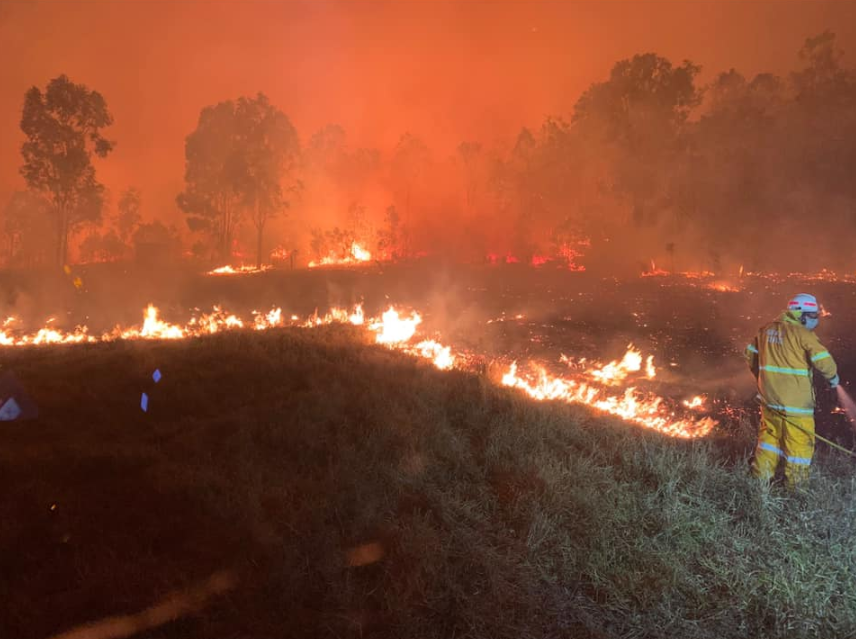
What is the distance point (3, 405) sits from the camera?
754 centimetres

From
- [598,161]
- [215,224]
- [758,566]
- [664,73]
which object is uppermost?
[664,73]

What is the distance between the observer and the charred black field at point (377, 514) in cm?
400

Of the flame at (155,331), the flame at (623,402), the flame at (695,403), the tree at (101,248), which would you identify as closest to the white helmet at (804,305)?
the flame at (623,402)

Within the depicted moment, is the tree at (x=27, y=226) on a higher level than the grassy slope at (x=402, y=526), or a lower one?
higher

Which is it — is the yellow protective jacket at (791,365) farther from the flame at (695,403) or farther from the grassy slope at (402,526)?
the flame at (695,403)

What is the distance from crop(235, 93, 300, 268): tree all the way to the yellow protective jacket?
130 ft

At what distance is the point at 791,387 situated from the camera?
649 cm

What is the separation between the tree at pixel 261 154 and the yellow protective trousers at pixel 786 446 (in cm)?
3987

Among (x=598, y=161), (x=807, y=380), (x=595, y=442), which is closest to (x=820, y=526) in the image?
(x=807, y=380)

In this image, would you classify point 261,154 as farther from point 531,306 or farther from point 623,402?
point 623,402

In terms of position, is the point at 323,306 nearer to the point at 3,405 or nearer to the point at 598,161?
the point at 3,405

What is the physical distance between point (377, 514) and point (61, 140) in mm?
38179

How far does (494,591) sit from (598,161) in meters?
44.9

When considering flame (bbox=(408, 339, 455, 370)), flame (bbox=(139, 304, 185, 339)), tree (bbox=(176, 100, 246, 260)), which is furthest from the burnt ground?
tree (bbox=(176, 100, 246, 260))
